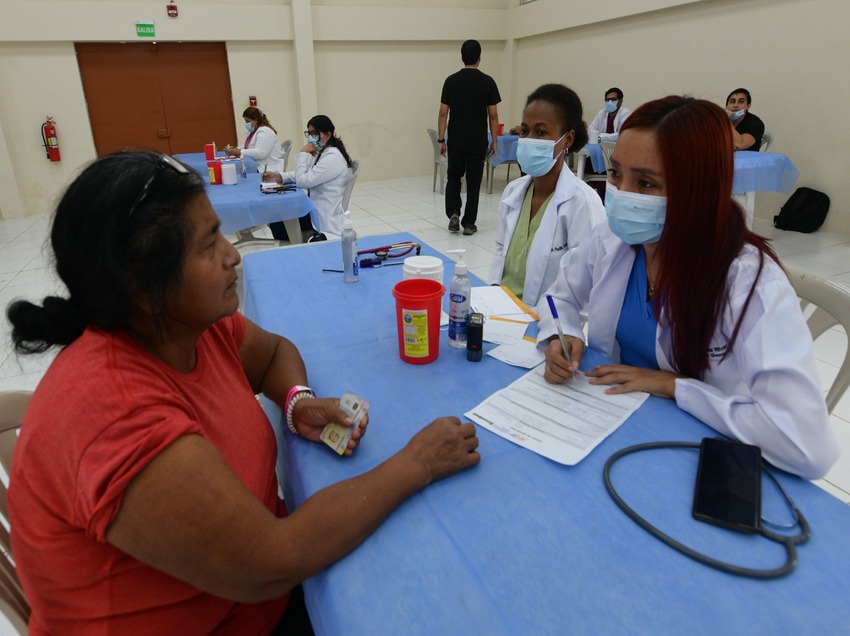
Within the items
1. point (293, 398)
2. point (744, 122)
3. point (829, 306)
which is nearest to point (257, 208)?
point (293, 398)

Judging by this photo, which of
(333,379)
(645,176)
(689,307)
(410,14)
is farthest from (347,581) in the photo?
(410,14)

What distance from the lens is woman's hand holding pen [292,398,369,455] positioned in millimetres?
988

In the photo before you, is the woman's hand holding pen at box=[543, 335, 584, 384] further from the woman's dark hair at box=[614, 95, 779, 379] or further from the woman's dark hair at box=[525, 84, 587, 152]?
the woman's dark hair at box=[525, 84, 587, 152]

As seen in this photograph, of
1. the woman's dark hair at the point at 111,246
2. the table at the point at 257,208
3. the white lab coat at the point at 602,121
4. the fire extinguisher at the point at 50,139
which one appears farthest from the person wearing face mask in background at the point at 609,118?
the fire extinguisher at the point at 50,139

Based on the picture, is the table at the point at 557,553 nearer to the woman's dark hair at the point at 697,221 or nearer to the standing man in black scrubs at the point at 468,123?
the woman's dark hair at the point at 697,221

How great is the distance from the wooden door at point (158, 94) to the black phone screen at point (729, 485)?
784 cm

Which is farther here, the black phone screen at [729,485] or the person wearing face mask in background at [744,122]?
the person wearing face mask in background at [744,122]

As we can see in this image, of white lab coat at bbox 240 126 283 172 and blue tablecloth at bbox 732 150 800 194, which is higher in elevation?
white lab coat at bbox 240 126 283 172

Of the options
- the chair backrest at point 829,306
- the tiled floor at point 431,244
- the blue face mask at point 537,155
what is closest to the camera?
the chair backrest at point 829,306

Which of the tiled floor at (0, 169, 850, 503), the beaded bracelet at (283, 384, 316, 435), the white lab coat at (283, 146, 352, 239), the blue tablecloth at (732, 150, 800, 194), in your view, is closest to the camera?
the beaded bracelet at (283, 384, 316, 435)

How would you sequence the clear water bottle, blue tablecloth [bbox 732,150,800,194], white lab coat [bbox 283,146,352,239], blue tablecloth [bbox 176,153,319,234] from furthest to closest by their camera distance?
blue tablecloth [bbox 732,150,800,194], white lab coat [bbox 283,146,352,239], blue tablecloth [bbox 176,153,319,234], the clear water bottle

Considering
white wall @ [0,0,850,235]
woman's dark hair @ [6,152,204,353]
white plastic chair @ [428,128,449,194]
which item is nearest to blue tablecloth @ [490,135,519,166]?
white plastic chair @ [428,128,449,194]

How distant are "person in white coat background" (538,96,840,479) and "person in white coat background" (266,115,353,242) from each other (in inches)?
112

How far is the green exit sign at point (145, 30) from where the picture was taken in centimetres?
658
